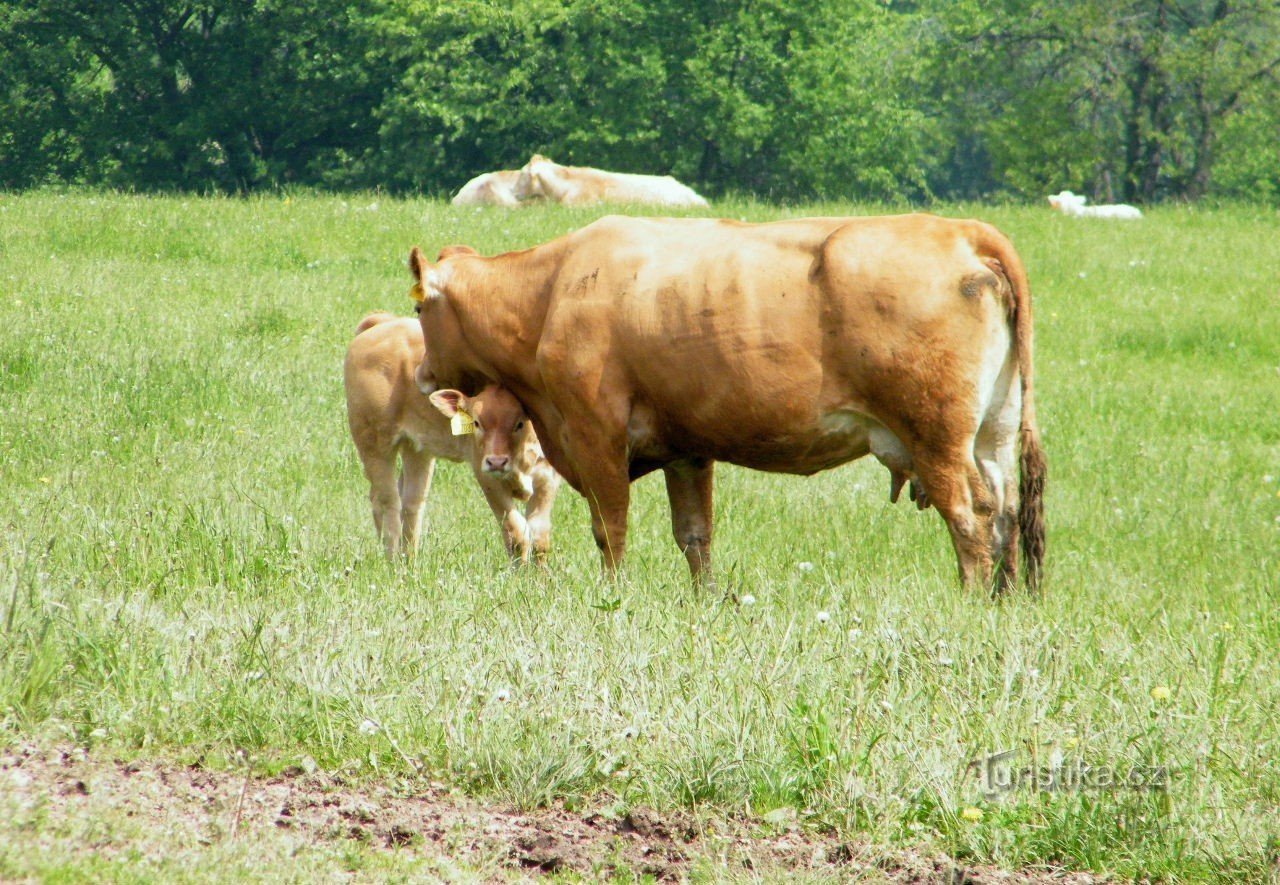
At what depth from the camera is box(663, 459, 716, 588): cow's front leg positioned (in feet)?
22.2

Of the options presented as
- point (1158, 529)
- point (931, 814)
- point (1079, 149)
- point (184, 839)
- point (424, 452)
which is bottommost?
Answer: point (1079, 149)

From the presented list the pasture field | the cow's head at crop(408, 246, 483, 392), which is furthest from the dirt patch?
the cow's head at crop(408, 246, 483, 392)

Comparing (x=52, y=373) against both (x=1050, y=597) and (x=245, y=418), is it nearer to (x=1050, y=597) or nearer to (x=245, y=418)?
(x=245, y=418)

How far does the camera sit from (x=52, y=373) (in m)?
10.6

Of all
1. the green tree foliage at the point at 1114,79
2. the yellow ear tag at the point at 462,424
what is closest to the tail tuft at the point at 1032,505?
the yellow ear tag at the point at 462,424

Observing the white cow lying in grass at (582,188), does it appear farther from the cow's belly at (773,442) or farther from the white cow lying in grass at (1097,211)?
the cow's belly at (773,442)

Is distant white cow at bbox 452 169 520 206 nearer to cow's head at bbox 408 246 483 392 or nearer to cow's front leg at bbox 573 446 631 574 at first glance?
cow's head at bbox 408 246 483 392

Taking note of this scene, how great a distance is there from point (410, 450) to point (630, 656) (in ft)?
12.0

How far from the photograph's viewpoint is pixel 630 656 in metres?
4.76

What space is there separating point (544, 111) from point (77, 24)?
1287 centimetres

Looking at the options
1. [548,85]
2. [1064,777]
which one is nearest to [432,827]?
[1064,777]

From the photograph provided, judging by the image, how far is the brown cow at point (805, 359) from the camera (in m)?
5.66

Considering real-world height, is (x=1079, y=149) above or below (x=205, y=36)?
below

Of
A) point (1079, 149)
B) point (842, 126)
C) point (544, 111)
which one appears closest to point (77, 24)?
point (544, 111)
